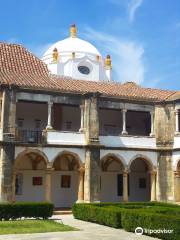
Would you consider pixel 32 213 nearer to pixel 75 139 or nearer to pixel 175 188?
pixel 75 139

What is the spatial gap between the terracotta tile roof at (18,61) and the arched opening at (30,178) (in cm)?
608

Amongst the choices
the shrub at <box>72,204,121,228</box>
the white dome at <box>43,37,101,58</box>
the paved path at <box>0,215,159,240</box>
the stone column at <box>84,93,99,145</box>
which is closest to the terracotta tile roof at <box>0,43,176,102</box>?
the stone column at <box>84,93,99,145</box>

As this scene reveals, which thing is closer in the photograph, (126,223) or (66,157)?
(126,223)

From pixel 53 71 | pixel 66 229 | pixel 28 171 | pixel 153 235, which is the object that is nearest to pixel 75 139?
pixel 28 171

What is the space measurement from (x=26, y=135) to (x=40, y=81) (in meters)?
3.99

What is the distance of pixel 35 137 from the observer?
81.2 feet

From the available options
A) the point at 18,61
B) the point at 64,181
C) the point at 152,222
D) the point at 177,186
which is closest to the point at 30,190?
the point at 64,181

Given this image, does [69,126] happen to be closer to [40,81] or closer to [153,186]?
[40,81]

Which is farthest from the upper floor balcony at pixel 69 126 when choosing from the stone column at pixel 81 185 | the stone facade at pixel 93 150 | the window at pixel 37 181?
the window at pixel 37 181

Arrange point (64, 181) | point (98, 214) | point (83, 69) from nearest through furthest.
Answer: point (98, 214) → point (64, 181) → point (83, 69)

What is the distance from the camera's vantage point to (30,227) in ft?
53.5

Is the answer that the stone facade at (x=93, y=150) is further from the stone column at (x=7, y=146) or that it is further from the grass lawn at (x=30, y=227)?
the grass lawn at (x=30, y=227)

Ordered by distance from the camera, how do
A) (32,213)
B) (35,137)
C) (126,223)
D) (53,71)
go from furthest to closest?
(53,71), (35,137), (32,213), (126,223)

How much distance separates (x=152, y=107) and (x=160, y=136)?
2.03m
